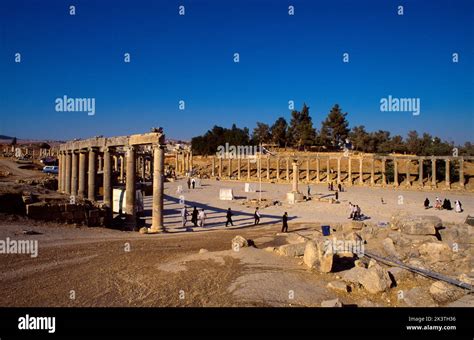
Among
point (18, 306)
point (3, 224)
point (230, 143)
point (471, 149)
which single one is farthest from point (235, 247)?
→ point (230, 143)

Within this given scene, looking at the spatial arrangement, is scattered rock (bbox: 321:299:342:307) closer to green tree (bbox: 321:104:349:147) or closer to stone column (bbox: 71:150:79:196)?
stone column (bbox: 71:150:79:196)

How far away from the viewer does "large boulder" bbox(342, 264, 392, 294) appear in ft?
33.8

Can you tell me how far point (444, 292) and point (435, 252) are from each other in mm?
4683

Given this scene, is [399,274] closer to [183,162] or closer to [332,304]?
[332,304]

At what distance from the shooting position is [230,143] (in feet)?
311

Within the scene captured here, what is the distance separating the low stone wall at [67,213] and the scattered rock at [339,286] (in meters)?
13.0

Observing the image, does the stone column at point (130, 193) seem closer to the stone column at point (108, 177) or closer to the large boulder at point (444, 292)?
the stone column at point (108, 177)

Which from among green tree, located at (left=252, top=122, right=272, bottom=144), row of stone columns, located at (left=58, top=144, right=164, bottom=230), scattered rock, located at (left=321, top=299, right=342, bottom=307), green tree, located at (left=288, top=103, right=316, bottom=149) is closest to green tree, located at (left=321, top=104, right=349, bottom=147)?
green tree, located at (left=288, top=103, right=316, bottom=149)

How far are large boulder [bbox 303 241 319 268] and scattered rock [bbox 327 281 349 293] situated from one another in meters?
1.60

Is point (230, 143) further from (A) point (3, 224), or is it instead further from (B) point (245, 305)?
(B) point (245, 305)

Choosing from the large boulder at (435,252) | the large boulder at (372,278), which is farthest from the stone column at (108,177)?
the large boulder at (435,252)

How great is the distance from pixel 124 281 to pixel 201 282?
88.7 inches

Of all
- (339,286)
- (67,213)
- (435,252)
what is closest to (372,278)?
(339,286)

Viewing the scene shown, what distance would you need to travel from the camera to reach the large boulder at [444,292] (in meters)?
9.62
